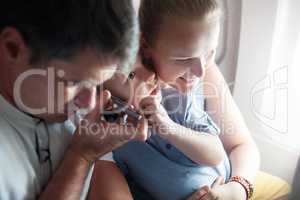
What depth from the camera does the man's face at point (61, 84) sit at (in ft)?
2.02

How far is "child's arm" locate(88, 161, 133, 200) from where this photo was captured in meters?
0.84

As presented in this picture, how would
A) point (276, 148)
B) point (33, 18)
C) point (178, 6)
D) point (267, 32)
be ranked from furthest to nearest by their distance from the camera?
point (276, 148) → point (267, 32) → point (178, 6) → point (33, 18)

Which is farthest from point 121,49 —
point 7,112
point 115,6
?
point 7,112

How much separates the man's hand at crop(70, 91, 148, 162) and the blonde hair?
0.75ft

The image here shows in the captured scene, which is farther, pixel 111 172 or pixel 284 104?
pixel 284 104

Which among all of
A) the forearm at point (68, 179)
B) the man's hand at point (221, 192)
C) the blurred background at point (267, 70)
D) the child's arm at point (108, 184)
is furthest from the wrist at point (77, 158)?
the blurred background at point (267, 70)

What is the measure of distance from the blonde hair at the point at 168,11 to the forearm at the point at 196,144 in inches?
8.0

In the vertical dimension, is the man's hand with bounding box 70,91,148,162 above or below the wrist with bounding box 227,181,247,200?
above

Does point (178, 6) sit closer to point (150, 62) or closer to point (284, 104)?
point (150, 62)

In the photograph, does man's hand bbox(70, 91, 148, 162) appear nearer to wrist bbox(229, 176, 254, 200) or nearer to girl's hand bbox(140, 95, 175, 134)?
girl's hand bbox(140, 95, 175, 134)

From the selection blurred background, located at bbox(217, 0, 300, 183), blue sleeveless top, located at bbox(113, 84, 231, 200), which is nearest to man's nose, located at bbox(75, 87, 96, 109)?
blue sleeveless top, located at bbox(113, 84, 231, 200)

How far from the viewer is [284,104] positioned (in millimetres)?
1286

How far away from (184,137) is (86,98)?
244mm

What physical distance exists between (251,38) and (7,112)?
863 millimetres
